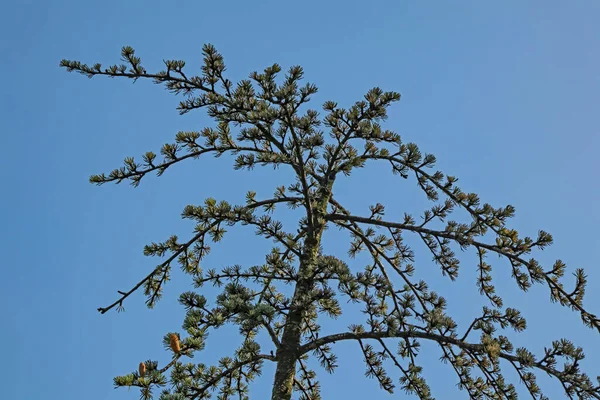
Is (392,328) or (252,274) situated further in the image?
(252,274)

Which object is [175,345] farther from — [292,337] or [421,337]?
[421,337]

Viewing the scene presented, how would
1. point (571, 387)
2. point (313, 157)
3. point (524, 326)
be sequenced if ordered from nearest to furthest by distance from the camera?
point (571, 387) < point (524, 326) < point (313, 157)

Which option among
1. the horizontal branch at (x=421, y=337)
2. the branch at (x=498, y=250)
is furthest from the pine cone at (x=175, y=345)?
the branch at (x=498, y=250)

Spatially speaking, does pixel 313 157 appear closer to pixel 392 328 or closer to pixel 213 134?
pixel 213 134

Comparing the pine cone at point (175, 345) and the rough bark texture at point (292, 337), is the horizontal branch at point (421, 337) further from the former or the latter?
the pine cone at point (175, 345)

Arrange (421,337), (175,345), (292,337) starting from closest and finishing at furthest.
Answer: (175,345) → (421,337) → (292,337)

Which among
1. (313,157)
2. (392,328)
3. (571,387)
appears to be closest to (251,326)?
(392,328)

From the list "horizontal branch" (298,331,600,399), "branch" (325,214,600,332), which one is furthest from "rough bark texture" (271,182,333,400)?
"branch" (325,214,600,332)

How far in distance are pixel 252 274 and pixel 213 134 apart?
1.30 metres

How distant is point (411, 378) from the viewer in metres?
4.79

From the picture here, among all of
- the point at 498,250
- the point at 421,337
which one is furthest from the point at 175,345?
the point at 498,250

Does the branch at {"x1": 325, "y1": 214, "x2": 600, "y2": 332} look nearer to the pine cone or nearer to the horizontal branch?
the horizontal branch

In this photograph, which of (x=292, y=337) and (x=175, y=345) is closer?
(x=175, y=345)

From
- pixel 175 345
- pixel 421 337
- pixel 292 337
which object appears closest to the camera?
pixel 175 345
